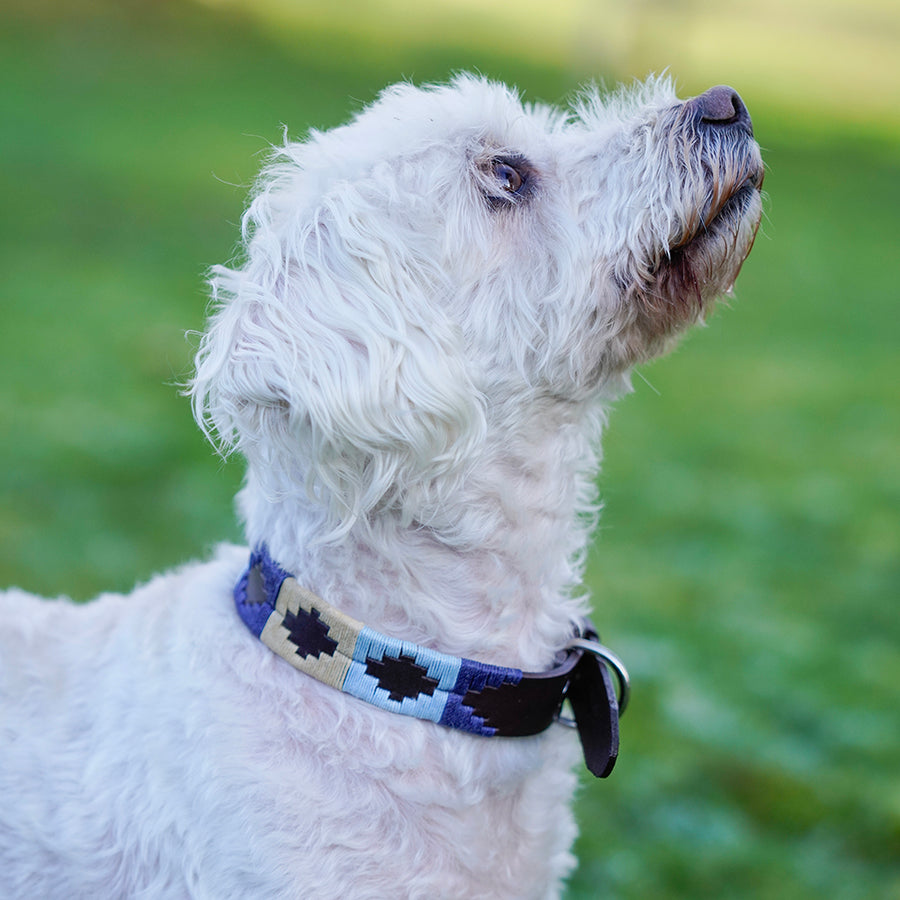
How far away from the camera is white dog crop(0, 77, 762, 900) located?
6.45ft

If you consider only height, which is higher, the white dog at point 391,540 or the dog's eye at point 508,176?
the dog's eye at point 508,176

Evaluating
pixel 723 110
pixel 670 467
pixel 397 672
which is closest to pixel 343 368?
pixel 397 672

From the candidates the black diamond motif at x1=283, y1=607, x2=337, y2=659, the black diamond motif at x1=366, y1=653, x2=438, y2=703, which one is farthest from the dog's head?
the black diamond motif at x1=366, y1=653, x2=438, y2=703

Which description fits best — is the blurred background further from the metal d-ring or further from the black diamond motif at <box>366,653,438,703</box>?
the black diamond motif at <box>366,653,438,703</box>

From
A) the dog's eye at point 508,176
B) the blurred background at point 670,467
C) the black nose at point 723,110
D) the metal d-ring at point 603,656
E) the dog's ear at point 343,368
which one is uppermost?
the black nose at point 723,110

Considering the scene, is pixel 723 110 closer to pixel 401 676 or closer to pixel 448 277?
pixel 448 277

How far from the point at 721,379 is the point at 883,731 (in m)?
4.75

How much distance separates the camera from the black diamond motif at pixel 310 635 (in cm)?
201

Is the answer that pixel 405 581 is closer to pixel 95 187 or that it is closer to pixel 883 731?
pixel 883 731

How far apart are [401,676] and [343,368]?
2.01ft

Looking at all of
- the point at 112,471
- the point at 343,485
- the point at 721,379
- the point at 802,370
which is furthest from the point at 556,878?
the point at 802,370

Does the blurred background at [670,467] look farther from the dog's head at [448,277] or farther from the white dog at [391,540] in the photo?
the white dog at [391,540]

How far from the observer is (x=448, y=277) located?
7.02 feet

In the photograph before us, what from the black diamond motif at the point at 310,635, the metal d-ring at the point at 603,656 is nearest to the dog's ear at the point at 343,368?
the black diamond motif at the point at 310,635
